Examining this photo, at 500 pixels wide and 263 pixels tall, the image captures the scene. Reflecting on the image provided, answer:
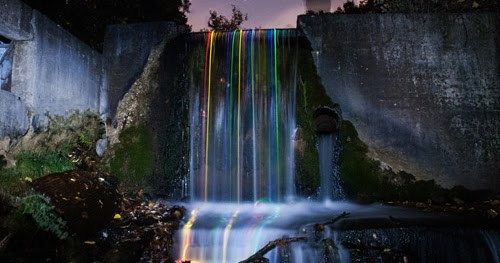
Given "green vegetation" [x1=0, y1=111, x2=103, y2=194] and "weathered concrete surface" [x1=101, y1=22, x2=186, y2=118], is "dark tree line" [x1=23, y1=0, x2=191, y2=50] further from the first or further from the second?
"green vegetation" [x1=0, y1=111, x2=103, y2=194]

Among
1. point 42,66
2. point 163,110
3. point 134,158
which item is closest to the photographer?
point 42,66

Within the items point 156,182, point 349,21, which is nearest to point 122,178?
point 156,182

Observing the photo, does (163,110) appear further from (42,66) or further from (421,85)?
(421,85)

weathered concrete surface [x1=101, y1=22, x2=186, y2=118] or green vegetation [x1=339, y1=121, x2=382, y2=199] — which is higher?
weathered concrete surface [x1=101, y1=22, x2=186, y2=118]

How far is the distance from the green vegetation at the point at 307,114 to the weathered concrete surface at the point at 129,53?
307 cm

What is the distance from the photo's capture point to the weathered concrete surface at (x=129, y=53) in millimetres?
8734

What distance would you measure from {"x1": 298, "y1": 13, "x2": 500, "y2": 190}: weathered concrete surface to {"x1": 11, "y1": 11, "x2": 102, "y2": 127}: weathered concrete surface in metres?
4.99

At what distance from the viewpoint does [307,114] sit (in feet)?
26.2

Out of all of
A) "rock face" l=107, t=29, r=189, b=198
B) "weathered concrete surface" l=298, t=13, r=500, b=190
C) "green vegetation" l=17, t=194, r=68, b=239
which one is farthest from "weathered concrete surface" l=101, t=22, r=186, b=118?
"green vegetation" l=17, t=194, r=68, b=239

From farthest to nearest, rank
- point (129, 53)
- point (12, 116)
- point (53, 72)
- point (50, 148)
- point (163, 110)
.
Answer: point (129, 53), point (163, 110), point (53, 72), point (50, 148), point (12, 116)

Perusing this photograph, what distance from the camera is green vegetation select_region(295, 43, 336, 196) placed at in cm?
772

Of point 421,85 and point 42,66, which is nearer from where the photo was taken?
point 42,66

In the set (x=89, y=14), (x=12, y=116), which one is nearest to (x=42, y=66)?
(x=12, y=116)

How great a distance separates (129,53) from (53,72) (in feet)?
5.91
